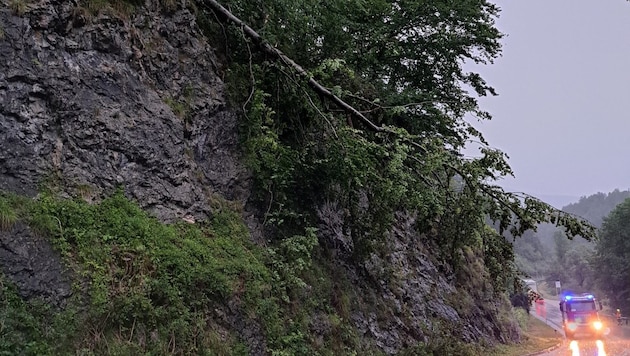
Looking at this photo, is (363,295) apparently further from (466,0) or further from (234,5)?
(466,0)

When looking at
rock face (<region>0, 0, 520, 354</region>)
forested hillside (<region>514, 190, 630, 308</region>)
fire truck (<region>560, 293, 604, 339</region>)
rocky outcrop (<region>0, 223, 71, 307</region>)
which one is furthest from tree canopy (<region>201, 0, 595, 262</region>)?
fire truck (<region>560, 293, 604, 339</region>)

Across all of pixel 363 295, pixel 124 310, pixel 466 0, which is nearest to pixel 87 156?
pixel 124 310

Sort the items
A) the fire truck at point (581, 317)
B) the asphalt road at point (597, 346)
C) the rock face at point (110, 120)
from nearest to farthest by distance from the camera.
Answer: the rock face at point (110, 120) < the asphalt road at point (597, 346) < the fire truck at point (581, 317)

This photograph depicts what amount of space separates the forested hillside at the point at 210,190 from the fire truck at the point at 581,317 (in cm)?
1966

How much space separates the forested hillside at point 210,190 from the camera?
4.91 metres

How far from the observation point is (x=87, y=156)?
5.94m

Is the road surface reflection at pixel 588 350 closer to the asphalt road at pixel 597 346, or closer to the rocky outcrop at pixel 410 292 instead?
the asphalt road at pixel 597 346

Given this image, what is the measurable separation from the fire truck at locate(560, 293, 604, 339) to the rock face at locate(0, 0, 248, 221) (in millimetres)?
27183

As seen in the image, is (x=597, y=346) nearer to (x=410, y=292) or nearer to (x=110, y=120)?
(x=410, y=292)

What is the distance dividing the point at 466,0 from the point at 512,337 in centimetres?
1546

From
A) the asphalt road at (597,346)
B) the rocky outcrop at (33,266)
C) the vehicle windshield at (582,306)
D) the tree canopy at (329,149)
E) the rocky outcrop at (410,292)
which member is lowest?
the asphalt road at (597,346)

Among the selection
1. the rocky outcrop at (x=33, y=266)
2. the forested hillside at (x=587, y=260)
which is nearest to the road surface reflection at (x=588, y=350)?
the forested hillside at (x=587, y=260)

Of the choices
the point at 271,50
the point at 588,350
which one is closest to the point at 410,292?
the point at 271,50

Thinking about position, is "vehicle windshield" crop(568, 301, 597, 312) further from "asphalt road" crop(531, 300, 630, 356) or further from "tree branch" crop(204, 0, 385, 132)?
"tree branch" crop(204, 0, 385, 132)
